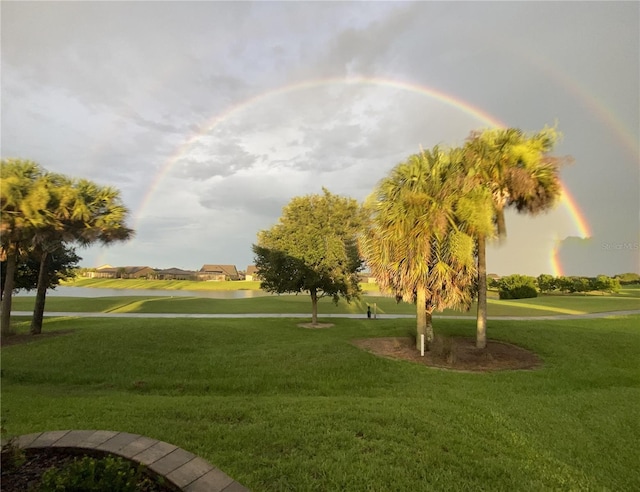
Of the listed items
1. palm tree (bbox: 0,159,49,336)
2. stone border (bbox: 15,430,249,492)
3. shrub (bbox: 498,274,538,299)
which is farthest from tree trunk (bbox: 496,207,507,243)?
shrub (bbox: 498,274,538,299)

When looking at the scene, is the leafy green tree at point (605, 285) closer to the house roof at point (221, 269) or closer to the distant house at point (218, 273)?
the distant house at point (218, 273)

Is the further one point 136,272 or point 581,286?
point 136,272

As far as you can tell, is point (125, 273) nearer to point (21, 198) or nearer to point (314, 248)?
point (314, 248)

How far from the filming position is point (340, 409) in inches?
261

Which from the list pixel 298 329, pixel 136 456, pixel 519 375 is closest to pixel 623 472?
pixel 519 375

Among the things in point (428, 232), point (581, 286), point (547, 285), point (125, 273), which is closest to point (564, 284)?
point (581, 286)

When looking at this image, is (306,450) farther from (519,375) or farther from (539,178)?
(539,178)

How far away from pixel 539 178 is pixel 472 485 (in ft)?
40.0

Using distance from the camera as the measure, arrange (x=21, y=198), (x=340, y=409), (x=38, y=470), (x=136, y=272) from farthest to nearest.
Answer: (x=136, y=272)
(x=21, y=198)
(x=340, y=409)
(x=38, y=470)

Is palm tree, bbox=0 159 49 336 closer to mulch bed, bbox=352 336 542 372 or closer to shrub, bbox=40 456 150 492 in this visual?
shrub, bbox=40 456 150 492

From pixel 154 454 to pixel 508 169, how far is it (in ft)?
43.7

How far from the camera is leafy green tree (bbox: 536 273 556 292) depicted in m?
59.8

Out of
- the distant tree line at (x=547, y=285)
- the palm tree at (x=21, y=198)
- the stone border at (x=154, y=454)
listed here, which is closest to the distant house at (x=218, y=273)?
the distant tree line at (x=547, y=285)

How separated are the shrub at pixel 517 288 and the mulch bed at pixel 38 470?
5493cm
